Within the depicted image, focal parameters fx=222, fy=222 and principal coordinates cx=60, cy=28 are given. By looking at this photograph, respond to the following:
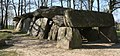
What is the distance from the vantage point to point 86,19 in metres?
14.2

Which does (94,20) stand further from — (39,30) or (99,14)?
(39,30)

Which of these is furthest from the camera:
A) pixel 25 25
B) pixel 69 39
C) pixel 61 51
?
pixel 25 25

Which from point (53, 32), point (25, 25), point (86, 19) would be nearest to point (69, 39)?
point (86, 19)

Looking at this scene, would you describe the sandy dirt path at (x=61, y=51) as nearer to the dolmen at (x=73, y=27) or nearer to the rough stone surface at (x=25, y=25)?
the dolmen at (x=73, y=27)

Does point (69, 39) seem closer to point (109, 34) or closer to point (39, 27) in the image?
point (109, 34)

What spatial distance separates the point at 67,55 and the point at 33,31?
922 cm

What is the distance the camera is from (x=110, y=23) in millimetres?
15414

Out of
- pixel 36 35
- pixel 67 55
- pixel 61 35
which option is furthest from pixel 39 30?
pixel 67 55

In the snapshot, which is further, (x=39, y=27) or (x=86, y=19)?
(x=39, y=27)

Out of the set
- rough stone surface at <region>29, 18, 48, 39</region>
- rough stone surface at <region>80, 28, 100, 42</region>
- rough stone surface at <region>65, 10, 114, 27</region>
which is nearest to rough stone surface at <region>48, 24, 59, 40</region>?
rough stone surface at <region>29, 18, 48, 39</region>

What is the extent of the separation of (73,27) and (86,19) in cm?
165

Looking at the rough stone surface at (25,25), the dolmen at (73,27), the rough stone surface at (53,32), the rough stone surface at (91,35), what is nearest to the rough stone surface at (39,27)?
the dolmen at (73,27)

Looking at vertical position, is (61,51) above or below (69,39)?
below

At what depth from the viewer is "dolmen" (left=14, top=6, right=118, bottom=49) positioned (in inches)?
484
